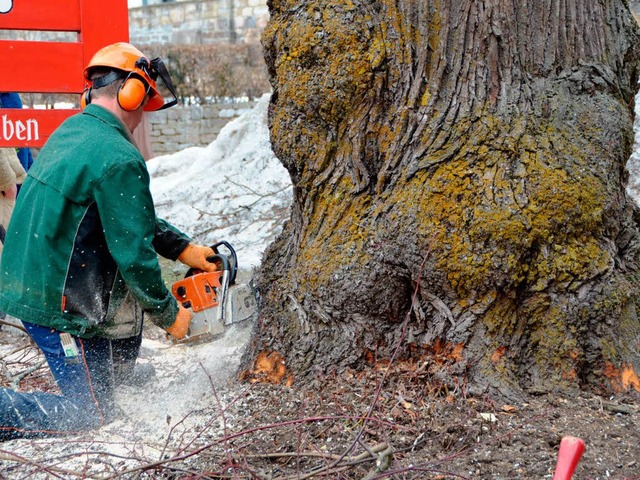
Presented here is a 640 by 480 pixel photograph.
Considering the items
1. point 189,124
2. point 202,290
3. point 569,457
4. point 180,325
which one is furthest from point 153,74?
point 189,124

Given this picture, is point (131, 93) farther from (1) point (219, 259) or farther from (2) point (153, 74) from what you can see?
(1) point (219, 259)

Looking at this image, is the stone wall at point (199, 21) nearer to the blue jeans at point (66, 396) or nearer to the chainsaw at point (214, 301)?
the chainsaw at point (214, 301)

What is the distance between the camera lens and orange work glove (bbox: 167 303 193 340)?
11.7 feet

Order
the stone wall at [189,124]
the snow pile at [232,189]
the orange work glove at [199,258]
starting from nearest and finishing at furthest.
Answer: the orange work glove at [199,258] → the snow pile at [232,189] → the stone wall at [189,124]

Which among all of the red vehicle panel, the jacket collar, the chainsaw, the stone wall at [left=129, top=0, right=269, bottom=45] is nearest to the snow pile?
the red vehicle panel

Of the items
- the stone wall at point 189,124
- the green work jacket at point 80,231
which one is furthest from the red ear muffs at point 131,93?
the stone wall at point 189,124

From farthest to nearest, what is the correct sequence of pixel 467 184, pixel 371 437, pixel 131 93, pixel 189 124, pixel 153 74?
pixel 189 124 < pixel 153 74 < pixel 131 93 < pixel 467 184 < pixel 371 437

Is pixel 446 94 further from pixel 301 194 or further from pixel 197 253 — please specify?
pixel 197 253

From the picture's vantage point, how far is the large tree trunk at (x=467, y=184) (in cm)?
271

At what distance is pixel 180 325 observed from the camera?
356 cm

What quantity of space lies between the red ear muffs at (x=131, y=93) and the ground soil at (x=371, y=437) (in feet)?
4.50

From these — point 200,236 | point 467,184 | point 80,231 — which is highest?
point 467,184

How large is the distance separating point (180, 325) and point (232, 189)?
4883 millimetres

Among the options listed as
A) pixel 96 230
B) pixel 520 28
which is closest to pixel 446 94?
pixel 520 28
